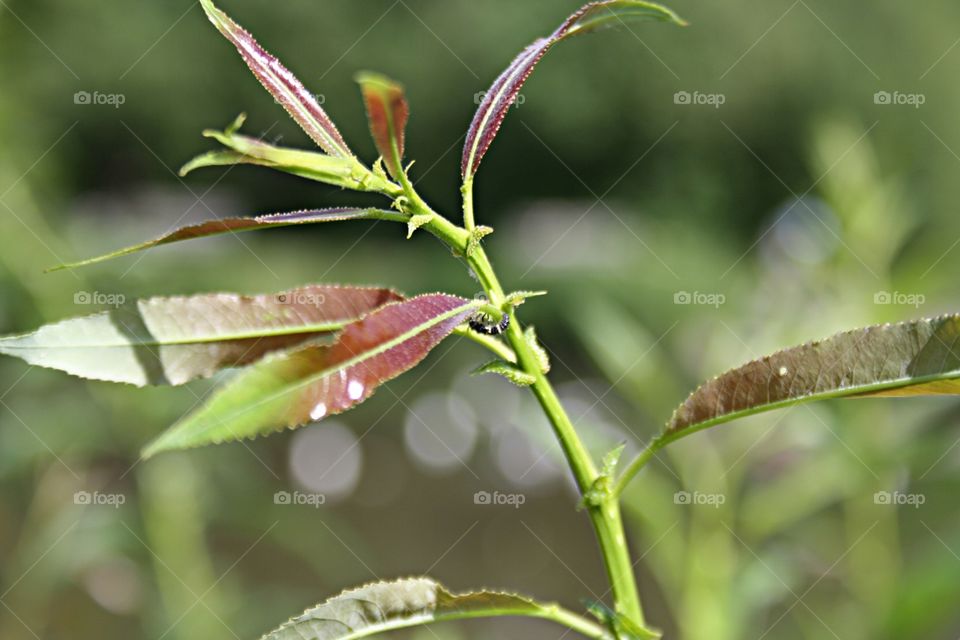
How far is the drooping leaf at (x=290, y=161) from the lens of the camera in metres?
0.43

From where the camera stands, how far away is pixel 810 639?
1.08m

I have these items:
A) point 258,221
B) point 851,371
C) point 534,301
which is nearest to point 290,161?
point 258,221

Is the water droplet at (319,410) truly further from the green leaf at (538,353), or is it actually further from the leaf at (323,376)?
the green leaf at (538,353)

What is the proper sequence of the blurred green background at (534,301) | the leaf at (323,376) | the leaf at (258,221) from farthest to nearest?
the blurred green background at (534,301) < the leaf at (258,221) < the leaf at (323,376)

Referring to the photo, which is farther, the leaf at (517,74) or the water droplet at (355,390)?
the leaf at (517,74)

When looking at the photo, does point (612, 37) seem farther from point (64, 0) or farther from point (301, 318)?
point (301, 318)

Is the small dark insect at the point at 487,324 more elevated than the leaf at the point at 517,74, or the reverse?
the leaf at the point at 517,74

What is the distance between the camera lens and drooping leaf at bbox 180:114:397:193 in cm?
43

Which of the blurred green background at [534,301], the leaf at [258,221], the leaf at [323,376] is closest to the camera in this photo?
the leaf at [323,376]

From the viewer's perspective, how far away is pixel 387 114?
43cm

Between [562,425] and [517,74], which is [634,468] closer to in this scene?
[562,425]

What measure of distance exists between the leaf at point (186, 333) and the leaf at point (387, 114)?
70mm

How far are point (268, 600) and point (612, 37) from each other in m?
9.25

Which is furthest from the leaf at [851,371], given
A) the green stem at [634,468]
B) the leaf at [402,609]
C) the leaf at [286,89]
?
the leaf at [286,89]
